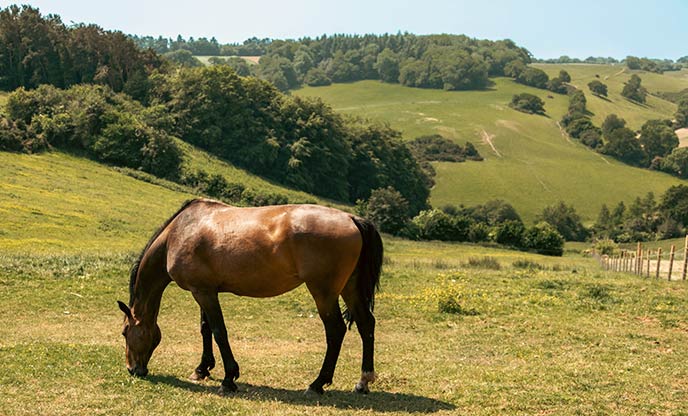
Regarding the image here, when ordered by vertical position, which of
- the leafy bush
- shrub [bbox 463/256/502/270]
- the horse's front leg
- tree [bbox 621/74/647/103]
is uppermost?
tree [bbox 621/74/647/103]

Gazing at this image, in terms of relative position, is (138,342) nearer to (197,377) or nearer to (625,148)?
(197,377)

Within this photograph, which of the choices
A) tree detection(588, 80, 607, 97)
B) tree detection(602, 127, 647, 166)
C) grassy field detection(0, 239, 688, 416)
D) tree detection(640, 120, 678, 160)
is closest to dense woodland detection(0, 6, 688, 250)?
tree detection(602, 127, 647, 166)

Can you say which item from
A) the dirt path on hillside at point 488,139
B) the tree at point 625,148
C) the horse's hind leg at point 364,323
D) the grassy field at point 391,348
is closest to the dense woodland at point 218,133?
the dirt path on hillside at point 488,139

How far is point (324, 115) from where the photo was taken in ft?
336

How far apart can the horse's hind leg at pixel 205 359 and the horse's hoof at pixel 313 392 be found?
1.77m

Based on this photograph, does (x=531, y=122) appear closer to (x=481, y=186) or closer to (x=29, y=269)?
(x=481, y=186)

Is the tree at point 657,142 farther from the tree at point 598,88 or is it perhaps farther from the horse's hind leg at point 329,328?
the horse's hind leg at point 329,328

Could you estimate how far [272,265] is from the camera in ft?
32.3

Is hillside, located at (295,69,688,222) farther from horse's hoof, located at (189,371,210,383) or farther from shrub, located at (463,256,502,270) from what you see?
horse's hoof, located at (189,371,210,383)

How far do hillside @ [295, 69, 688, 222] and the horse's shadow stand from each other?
344 ft

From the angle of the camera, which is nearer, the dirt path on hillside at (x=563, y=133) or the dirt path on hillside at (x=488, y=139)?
the dirt path on hillside at (x=488, y=139)

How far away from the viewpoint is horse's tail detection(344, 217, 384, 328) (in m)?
9.93

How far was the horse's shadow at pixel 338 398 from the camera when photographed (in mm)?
9062

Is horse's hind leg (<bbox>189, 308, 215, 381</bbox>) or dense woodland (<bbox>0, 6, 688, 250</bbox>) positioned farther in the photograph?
dense woodland (<bbox>0, 6, 688, 250</bbox>)
